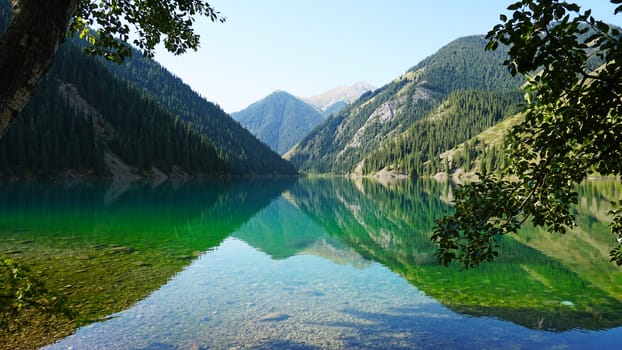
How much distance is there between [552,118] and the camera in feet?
18.1

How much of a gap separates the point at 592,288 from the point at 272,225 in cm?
2758

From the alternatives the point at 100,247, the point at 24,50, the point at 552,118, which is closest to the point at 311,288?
the point at 552,118

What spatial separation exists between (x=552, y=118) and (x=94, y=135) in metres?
137

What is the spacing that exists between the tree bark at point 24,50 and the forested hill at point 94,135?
9970 cm

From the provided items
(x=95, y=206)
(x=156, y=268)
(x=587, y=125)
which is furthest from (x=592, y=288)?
(x=95, y=206)

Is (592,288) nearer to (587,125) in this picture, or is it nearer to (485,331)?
(485,331)

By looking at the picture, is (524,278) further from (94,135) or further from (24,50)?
(94,135)

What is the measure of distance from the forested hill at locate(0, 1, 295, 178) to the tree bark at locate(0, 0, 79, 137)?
99.7 meters

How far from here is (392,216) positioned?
1799 inches

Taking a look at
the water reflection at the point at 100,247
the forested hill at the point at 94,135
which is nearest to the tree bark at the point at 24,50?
the water reflection at the point at 100,247

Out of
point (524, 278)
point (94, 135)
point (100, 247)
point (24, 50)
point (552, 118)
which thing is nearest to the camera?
point (24, 50)

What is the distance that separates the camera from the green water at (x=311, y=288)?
11.8 meters

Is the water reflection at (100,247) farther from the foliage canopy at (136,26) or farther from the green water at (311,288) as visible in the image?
the foliage canopy at (136,26)

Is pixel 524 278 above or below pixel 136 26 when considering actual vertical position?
below
